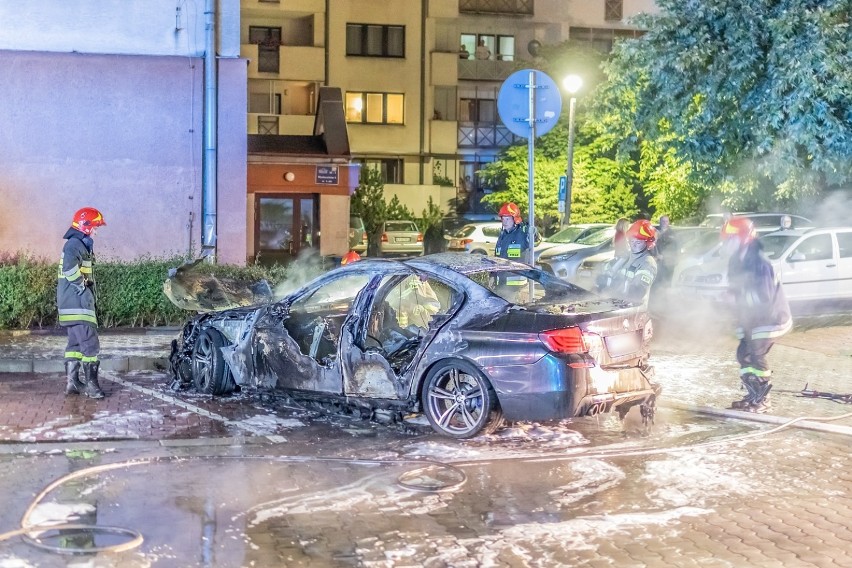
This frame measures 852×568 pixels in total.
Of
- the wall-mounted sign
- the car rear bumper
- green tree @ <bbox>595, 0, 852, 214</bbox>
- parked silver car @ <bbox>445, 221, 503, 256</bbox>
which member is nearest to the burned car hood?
the car rear bumper

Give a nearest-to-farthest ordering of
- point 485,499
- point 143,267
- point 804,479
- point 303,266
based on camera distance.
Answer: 1. point 485,499
2. point 804,479
3. point 143,267
4. point 303,266

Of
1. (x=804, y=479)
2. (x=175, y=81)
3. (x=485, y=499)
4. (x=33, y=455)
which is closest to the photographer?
(x=485, y=499)

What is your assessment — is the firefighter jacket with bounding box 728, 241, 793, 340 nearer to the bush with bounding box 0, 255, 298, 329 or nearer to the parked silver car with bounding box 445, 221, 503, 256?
the bush with bounding box 0, 255, 298, 329

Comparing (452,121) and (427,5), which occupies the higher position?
(427,5)

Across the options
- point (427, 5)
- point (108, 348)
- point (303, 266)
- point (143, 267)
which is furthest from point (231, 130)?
point (427, 5)

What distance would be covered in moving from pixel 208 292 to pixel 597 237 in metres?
16.4

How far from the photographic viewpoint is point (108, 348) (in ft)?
42.3

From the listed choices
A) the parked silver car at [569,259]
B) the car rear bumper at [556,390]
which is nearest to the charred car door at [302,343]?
the car rear bumper at [556,390]

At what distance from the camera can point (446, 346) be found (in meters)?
8.50

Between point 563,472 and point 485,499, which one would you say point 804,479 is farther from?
point 485,499

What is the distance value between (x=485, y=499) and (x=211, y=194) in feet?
41.3

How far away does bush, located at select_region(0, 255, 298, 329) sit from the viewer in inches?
556

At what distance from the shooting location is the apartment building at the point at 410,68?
45.8 meters

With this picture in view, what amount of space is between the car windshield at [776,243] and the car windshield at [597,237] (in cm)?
810
